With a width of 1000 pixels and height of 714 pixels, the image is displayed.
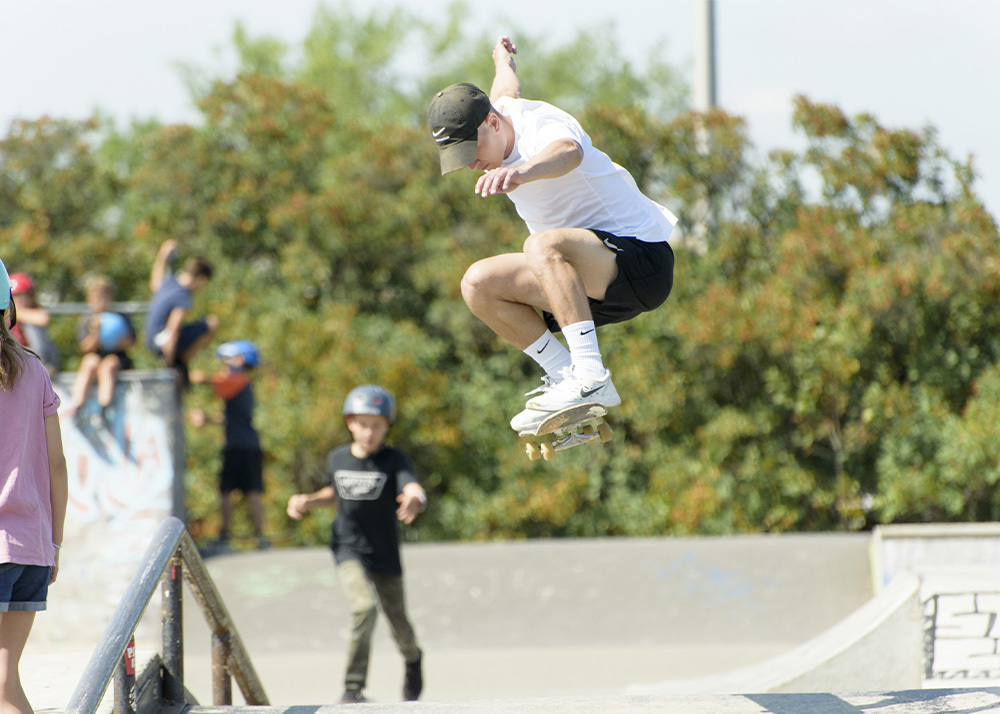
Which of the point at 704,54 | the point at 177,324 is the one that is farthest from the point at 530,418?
the point at 704,54

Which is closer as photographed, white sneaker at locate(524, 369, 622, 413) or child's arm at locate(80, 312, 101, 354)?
white sneaker at locate(524, 369, 622, 413)

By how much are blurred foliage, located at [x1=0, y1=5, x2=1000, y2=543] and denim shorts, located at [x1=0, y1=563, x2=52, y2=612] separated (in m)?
7.24

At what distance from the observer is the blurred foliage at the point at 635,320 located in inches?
384

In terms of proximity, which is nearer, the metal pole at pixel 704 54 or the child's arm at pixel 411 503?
the child's arm at pixel 411 503

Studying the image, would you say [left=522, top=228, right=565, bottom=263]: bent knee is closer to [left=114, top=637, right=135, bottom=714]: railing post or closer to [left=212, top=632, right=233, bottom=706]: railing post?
[left=114, top=637, right=135, bottom=714]: railing post

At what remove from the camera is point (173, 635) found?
4035 mm

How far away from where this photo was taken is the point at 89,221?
1363 centimetres

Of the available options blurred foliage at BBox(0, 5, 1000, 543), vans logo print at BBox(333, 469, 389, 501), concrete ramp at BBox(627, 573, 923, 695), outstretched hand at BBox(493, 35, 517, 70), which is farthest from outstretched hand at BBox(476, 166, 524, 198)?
blurred foliage at BBox(0, 5, 1000, 543)

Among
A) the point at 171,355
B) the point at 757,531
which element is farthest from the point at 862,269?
the point at 171,355

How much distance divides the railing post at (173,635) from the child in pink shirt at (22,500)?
0.71m

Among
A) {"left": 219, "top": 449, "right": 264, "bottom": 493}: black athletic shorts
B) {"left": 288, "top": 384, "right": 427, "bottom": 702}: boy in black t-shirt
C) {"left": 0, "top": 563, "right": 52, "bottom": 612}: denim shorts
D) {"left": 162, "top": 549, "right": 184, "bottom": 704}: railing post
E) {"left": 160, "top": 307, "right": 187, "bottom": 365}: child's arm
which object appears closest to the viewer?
{"left": 0, "top": 563, "right": 52, "bottom": 612}: denim shorts

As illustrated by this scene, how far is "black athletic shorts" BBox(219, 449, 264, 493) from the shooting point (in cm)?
880

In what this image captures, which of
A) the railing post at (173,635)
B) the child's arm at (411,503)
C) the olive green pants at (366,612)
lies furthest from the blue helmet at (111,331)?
the railing post at (173,635)

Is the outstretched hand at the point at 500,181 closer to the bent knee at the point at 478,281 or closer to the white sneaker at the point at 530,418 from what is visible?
the bent knee at the point at 478,281
